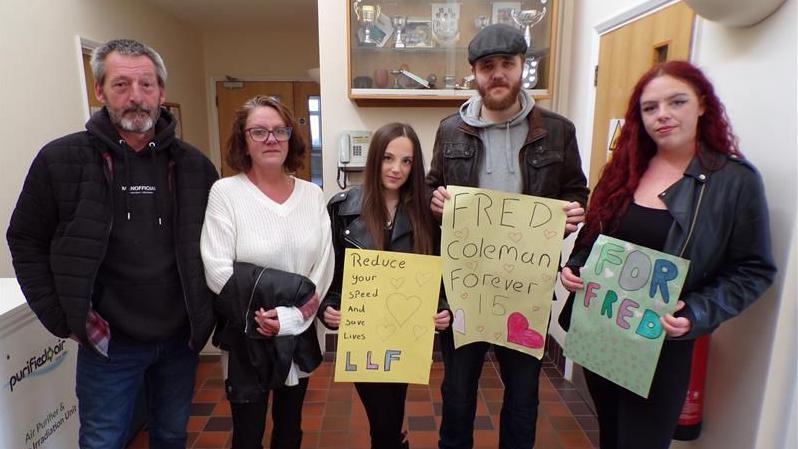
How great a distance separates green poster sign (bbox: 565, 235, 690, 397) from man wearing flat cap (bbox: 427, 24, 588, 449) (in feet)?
0.53

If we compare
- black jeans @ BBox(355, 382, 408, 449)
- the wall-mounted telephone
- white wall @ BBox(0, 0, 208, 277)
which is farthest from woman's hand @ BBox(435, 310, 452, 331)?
white wall @ BBox(0, 0, 208, 277)

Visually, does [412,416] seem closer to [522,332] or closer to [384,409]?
[384,409]

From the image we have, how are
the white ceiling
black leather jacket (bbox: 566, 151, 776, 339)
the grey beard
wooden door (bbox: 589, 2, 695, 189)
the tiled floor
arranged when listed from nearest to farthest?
black leather jacket (bbox: 566, 151, 776, 339), the grey beard, wooden door (bbox: 589, 2, 695, 189), the tiled floor, the white ceiling

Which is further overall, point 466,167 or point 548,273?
point 466,167

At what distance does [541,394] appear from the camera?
8.34 feet

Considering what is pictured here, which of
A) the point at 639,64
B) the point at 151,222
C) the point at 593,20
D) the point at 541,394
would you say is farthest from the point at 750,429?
the point at 593,20

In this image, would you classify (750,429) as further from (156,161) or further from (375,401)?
(156,161)

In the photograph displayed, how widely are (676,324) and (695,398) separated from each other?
570 millimetres

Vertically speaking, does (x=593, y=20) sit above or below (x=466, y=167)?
above

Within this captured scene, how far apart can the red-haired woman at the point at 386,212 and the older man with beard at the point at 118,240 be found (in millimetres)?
396

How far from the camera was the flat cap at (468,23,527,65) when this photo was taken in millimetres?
1313

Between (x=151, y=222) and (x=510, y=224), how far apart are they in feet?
3.31

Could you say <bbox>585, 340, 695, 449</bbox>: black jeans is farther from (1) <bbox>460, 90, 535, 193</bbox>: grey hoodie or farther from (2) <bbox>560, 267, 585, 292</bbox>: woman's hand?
(1) <bbox>460, 90, 535, 193</bbox>: grey hoodie

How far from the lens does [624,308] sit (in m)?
1.22
